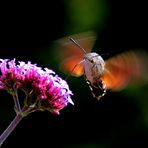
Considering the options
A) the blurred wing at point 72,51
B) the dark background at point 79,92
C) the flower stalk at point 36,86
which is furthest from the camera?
the dark background at point 79,92

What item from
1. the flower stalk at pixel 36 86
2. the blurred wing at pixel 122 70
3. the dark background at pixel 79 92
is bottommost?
the dark background at pixel 79 92

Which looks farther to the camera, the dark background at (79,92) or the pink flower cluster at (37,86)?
the dark background at (79,92)

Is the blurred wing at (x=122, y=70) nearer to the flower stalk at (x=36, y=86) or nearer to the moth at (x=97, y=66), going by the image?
the moth at (x=97, y=66)

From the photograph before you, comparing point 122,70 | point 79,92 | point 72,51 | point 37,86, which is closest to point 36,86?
point 37,86

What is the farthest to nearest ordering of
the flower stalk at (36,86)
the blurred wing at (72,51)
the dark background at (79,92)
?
the dark background at (79,92) < the blurred wing at (72,51) < the flower stalk at (36,86)

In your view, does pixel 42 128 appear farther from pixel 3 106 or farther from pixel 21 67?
pixel 21 67

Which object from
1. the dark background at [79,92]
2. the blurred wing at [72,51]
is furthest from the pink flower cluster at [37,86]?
the dark background at [79,92]
